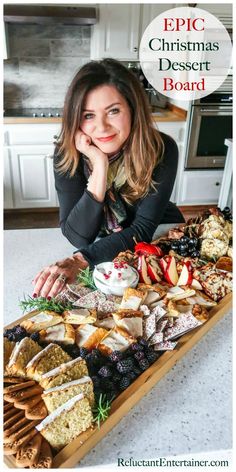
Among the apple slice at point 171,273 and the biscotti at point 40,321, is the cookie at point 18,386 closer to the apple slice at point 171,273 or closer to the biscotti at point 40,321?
the biscotti at point 40,321

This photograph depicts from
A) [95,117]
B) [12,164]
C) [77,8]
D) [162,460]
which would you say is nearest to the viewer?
[162,460]

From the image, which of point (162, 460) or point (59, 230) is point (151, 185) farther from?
point (162, 460)

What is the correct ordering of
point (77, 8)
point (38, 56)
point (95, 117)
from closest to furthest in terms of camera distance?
point (95, 117) → point (77, 8) → point (38, 56)

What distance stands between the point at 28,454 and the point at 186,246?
59 centimetres

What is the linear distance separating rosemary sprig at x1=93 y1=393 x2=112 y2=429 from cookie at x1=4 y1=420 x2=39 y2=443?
8 centimetres

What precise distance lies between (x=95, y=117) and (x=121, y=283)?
1.58ft

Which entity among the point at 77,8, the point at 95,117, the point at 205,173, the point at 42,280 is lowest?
the point at 205,173

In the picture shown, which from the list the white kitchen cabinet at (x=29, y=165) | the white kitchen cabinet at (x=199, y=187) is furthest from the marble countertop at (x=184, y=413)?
the white kitchen cabinet at (x=199, y=187)

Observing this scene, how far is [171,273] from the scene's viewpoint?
2.76ft

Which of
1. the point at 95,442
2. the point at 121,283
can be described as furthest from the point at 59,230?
the point at 95,442

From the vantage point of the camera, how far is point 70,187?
1.14 m

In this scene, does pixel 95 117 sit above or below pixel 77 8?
below

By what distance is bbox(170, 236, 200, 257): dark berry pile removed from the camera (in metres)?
0.94

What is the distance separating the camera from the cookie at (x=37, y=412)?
1.70 ft
